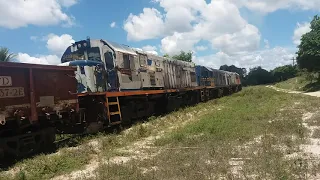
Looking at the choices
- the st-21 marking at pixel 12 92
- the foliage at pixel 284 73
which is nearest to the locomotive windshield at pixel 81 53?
the st-21 marking at pixel 12 92

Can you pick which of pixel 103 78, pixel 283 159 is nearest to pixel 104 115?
pixel 103 78

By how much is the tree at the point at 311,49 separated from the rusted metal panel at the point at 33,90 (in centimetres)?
3191

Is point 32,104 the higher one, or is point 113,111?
point 32,104

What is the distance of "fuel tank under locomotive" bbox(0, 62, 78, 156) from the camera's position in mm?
8484

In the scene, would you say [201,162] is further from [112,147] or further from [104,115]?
[104,115]

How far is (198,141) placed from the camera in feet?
31.6

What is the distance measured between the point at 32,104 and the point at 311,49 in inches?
1342

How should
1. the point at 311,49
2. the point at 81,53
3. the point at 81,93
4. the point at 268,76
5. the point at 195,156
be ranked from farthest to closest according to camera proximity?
the point at 268,76 → the point at 311,49 → the point at 81,53 → the point at 81,93 → the point at 195,156

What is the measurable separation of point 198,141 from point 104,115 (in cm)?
429

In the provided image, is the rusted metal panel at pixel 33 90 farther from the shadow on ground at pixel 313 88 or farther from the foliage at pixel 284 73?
the foliage at pixel 284 73

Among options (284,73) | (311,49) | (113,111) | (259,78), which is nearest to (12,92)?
(113,111)

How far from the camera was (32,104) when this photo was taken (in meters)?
9.12

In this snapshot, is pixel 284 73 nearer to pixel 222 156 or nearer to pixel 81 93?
pixel 81 93

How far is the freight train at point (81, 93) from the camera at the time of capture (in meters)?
8.80
